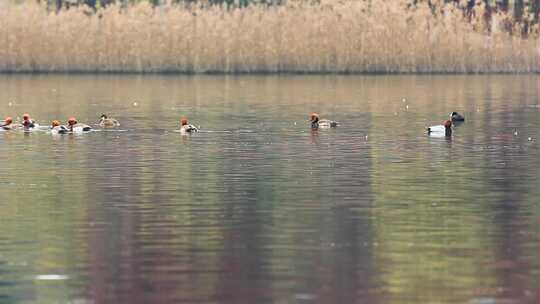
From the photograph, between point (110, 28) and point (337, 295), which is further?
point (110, 28)

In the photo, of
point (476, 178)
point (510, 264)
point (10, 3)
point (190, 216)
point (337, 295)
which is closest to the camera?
point (337, 295)

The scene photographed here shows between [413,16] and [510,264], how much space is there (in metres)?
43.8

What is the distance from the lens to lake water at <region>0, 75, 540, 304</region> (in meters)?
13.3

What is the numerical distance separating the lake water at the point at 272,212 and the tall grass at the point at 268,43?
18.7 meters

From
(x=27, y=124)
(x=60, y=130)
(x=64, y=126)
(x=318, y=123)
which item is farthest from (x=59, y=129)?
(x=318, y=123)

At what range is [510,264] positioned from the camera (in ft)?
46.8

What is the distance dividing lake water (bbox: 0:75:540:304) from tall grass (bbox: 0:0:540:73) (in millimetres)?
18714

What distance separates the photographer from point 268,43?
56.1m

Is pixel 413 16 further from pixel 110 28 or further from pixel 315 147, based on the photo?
pixel 315 147

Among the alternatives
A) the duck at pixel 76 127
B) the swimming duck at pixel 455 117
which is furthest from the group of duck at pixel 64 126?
the swimming duck at pixel 455 117

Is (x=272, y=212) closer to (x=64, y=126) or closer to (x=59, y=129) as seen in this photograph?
(x=59, y=129)

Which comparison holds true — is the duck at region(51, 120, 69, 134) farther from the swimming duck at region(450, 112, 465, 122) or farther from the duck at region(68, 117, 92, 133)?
the swimming duck at region(450, 112, 465, 122)

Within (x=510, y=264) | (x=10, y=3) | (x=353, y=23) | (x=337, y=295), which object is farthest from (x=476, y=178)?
(x=10, y=3)

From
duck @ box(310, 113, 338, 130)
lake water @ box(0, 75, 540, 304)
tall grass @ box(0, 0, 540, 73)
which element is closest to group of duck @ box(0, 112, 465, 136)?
duck @ box(310, 113, 338, 130)
